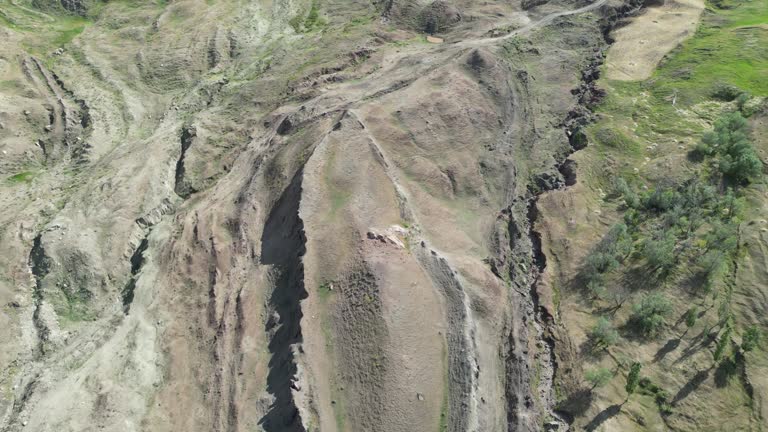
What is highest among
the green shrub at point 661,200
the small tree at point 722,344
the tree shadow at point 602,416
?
the green shrub at point 661,200

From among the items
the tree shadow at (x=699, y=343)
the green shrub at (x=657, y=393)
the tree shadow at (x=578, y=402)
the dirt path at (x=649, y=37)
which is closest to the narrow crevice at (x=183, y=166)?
the tree shadow at (x=578, y=402)

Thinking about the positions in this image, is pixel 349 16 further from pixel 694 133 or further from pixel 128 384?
pixel 128 384

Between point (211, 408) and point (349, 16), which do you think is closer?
point (211, 408)

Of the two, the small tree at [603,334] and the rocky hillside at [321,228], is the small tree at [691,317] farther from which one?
the small tree at [603,334]

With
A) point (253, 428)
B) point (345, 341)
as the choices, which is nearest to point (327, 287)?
point (345, 341)

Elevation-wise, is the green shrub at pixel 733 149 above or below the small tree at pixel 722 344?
above

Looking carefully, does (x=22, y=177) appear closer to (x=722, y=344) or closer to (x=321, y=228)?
(x=321, y=228)

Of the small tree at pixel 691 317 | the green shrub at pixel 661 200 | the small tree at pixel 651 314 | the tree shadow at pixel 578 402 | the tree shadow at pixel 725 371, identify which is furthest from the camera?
the green shrub at pixel 661 200
